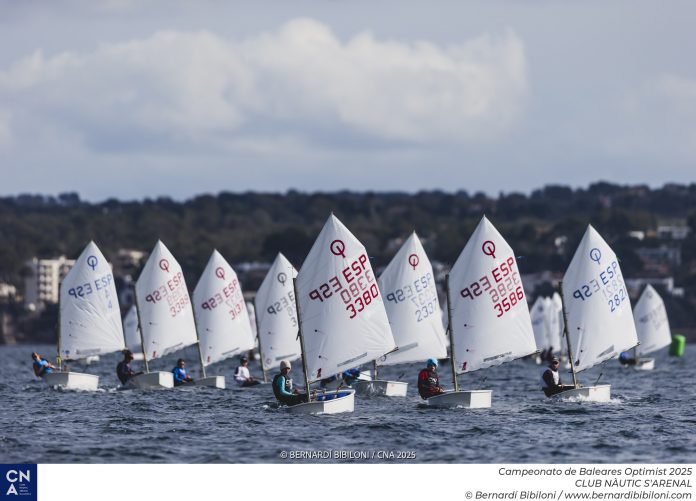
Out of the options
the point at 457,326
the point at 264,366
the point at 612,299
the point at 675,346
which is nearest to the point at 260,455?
the point at 457,326

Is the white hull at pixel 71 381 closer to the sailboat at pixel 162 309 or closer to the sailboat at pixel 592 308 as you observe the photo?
the sailboat at pixel 162 309

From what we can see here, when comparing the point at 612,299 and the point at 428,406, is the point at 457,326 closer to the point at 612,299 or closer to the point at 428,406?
the point at 428,406

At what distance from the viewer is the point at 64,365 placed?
57344 mm

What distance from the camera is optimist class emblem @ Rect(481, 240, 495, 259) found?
45.6 metres

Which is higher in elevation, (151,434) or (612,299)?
(612,299)

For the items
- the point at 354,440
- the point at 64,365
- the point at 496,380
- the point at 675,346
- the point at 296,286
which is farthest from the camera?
the point at 675,346

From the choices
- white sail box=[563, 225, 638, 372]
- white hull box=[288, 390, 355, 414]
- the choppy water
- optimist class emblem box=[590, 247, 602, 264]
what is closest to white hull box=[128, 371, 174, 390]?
the choppy water

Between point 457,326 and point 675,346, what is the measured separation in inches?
2997

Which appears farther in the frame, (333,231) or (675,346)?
(675,346)

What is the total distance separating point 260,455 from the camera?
33.8 m

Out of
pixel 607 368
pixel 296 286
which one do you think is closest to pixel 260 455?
pixel 296 286

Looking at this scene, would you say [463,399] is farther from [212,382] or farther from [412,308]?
[212,382]
